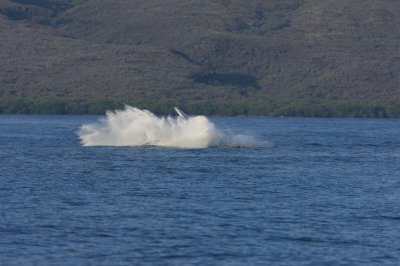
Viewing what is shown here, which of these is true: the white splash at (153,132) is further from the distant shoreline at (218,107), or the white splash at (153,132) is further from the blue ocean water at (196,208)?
the distant shoreline at (218,107)

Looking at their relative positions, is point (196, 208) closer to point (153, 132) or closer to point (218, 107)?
point (153, 132)

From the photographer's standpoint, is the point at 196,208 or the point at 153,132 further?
the point at 153,132

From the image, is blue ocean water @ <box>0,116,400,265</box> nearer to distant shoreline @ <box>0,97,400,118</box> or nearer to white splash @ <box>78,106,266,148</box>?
white splash @ <box>78,106,266,148</box>

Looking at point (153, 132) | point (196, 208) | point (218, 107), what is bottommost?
point (196, 208)

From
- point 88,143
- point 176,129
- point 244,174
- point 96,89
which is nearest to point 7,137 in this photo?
point 88,143

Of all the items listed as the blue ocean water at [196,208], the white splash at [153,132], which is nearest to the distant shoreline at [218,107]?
the white splash at [153,132]

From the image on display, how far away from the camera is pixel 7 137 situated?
3563 inches

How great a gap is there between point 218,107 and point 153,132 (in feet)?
314

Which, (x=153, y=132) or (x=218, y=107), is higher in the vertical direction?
(x=218, y=107)

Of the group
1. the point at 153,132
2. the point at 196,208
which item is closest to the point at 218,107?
the point at 153,132

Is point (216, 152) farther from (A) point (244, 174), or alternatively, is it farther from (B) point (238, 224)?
(B) point (238, 224)

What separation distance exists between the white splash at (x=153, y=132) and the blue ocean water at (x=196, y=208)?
4778mm

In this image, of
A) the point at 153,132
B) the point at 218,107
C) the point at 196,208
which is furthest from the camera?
the point at 218,107

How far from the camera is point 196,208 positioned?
4319 centimetres
